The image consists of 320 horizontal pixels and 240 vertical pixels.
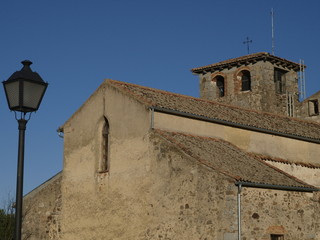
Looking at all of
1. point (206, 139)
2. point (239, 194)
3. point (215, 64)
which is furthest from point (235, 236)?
point (215, 64)

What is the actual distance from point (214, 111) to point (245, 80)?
1203cm

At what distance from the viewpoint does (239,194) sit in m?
14.9

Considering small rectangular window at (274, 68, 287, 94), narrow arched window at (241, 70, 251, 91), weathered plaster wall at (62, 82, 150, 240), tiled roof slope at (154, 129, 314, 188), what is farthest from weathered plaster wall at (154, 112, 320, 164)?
small rectangular window at (274, 68, 287, 94)

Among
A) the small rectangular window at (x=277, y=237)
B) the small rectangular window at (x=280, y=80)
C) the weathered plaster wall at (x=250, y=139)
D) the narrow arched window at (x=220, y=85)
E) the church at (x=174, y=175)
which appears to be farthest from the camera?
the narrow arched window at (x=220, y=85)

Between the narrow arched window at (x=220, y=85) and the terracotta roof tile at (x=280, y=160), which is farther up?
the narrow arched window at (x=220, y=85)

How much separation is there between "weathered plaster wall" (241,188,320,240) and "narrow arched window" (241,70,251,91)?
1565cm

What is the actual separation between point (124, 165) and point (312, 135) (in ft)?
32.3

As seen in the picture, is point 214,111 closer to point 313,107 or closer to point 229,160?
point 229,160

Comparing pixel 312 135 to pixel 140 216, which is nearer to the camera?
pixel 140 216

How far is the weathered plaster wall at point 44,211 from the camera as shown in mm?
20281

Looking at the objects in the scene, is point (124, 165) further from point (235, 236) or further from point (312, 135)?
point (312, 135)

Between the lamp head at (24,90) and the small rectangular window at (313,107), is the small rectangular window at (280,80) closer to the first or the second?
the small rectangular window at (313,107)

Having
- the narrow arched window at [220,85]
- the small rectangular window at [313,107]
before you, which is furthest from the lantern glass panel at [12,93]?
the small rectangular window at [313,107]

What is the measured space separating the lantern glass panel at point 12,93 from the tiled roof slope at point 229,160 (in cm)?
894
